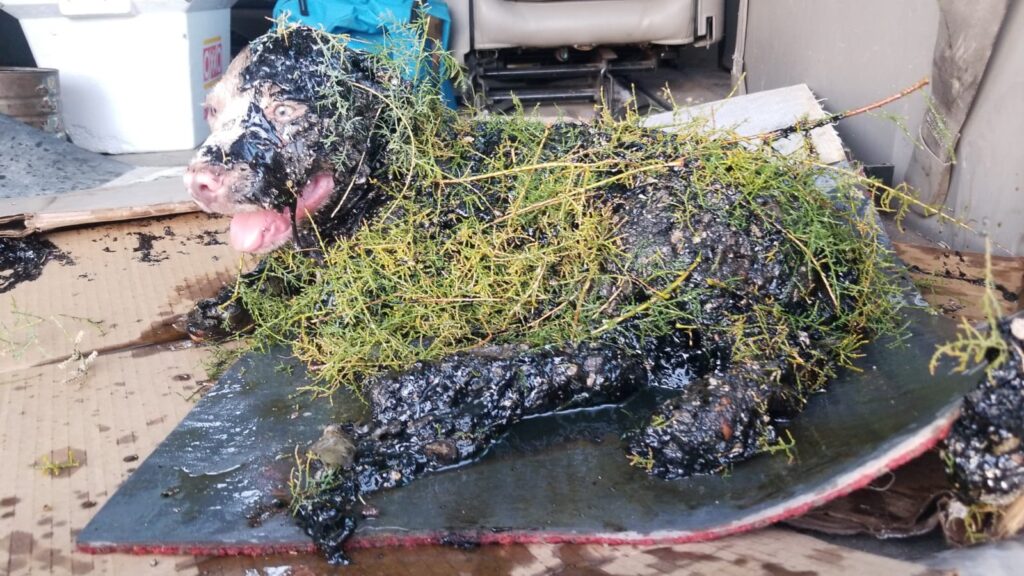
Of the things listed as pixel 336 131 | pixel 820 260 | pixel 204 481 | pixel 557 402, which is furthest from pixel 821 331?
pixel 204 481

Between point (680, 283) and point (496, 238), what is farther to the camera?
point (496, 238)

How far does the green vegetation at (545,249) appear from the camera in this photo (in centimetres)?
163

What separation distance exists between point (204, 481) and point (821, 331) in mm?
1251

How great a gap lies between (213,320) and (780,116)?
74.0 inches

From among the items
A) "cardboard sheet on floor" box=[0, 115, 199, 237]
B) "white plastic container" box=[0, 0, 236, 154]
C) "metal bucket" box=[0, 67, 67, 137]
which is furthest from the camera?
"white plastic container" box=[0, 0, 236, 154]

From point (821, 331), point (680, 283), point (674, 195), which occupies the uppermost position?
point (674, 195)

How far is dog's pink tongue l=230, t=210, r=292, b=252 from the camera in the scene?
172 cm

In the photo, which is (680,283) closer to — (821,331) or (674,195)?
(674,195)

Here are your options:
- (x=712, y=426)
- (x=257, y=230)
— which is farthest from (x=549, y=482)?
(x=257, y=230)

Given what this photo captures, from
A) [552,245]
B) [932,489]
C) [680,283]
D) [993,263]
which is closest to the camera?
[932,489]

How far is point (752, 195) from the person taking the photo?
1646 millimetres

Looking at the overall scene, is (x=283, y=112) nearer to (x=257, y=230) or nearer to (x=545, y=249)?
(x=257, y=230)

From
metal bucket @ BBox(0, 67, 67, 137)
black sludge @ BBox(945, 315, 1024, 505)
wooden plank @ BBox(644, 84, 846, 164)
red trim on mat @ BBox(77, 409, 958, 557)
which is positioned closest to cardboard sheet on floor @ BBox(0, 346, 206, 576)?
red trim on mat @ BBox(77, 409, 958, 557)

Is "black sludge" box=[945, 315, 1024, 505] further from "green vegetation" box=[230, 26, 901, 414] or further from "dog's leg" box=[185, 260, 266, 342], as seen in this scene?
"dog's leg" box=[185, 260, 266, 342]
